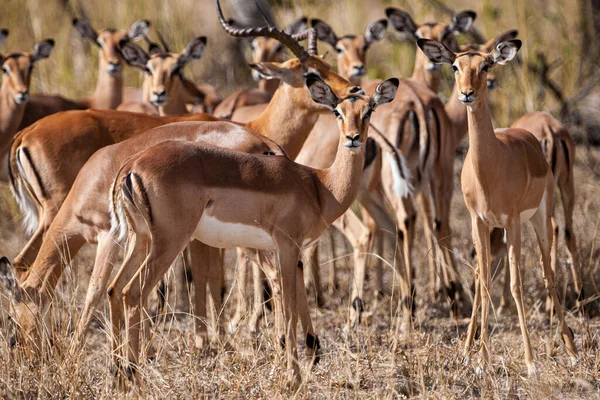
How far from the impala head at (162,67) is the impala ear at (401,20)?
5.72ft

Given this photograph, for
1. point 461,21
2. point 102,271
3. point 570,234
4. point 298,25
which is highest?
point 461,21

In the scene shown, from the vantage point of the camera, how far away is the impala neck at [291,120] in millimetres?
6453

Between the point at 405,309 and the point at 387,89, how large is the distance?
61.1 inches

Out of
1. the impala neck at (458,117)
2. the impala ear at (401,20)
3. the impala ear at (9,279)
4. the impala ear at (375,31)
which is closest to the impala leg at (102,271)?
the impala ear at (9,279)

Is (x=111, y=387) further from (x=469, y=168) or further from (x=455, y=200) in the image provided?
(x=455, y=200)

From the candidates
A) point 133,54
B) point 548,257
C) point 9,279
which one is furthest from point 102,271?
point 133,54

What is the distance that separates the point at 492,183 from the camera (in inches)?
197

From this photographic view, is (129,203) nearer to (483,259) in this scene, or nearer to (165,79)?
(483,259)

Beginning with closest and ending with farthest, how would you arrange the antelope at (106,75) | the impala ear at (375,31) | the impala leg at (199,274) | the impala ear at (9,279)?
the impala ear at (9,279) < the impala leg at (199,274) < the impala ear at (375,31) < the antelope at (106,75)

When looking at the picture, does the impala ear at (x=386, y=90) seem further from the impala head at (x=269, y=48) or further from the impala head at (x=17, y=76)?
the impala head at (x=269, y=48)

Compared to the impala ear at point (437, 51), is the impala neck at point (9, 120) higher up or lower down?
lower down

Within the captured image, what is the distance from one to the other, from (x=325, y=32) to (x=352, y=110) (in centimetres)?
416

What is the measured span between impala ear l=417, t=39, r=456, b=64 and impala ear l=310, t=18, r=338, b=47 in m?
3.49

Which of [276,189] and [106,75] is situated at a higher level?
[276,189]
